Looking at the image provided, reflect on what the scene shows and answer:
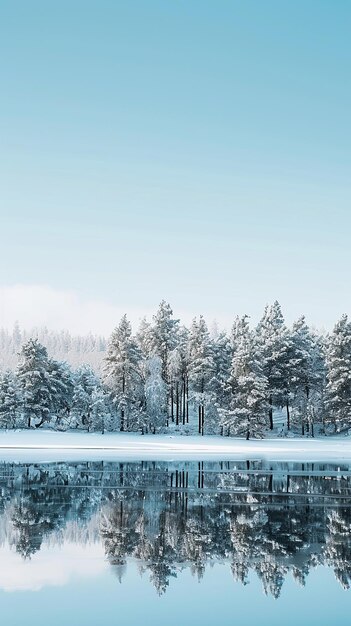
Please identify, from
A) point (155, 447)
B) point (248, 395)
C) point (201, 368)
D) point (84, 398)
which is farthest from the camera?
point (84, 398)

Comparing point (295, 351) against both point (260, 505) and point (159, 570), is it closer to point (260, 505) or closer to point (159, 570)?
point (260, 505)

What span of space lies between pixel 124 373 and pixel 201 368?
975cm

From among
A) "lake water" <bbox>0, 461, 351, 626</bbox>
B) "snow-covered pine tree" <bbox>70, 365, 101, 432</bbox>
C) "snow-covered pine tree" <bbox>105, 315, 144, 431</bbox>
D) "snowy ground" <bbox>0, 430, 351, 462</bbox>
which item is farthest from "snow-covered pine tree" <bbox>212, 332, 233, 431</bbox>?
"lake water" <bbox>0, 461, 351, 626</bbox>

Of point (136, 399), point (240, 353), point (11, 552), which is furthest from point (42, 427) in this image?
point (11, 552)

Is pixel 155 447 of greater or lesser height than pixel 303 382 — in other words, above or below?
below

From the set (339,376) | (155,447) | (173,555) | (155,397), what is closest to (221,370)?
(155,397)

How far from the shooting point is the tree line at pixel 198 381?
80812 mm

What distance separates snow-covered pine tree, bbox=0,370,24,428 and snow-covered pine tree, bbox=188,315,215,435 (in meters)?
22.3

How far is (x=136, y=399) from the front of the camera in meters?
86.9

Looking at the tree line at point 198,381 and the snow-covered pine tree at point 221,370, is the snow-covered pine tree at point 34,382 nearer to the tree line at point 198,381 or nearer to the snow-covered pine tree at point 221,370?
the tree line at point 198,381

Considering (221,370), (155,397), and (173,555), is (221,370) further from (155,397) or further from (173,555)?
(173,555)

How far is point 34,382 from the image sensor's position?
8462cm

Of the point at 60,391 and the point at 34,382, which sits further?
the point at 60,391

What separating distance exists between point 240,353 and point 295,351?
10463 millimetres
